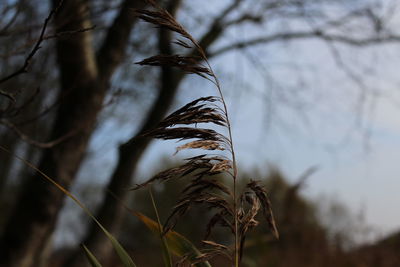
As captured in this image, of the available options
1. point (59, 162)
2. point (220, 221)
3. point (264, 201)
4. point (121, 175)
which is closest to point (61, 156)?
point (59, 162)

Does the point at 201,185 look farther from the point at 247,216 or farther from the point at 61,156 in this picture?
the point at 61,156

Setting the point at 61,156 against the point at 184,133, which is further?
the point at 61,156

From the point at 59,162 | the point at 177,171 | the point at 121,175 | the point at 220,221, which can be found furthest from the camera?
the point at 121,175

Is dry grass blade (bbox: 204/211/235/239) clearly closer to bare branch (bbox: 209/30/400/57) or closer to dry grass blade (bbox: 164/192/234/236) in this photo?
dry grass blade (bbox: 164/192/234/236)

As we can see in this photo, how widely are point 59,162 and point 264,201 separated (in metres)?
4.07

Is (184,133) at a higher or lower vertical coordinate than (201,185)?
higher

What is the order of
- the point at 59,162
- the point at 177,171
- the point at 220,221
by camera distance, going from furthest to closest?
the point at 59,162 < the point at 220,221 < the point at 177,171

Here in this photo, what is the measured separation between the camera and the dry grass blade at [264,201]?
4.32ft

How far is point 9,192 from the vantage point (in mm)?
19031

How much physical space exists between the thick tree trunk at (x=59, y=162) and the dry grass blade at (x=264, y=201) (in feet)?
12.3

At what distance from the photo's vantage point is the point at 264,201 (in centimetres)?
131

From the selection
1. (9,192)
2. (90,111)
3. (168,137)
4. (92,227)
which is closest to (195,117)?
(168,137)

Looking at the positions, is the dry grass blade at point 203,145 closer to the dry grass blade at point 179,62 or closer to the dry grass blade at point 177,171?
the dry grass blade at point 177,171

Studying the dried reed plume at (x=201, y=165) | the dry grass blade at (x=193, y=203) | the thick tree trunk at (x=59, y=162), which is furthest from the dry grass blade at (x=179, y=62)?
the thick tree trunk at (x=59, y=162)
